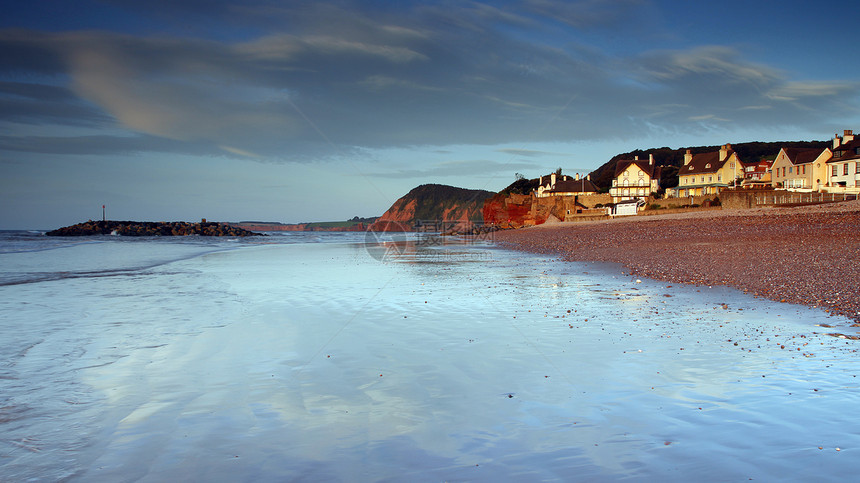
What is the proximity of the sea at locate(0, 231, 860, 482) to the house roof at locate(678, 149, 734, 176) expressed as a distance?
200ft

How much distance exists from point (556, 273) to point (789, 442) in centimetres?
1315

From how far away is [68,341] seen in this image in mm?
7598

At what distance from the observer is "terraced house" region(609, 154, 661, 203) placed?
75250 millimetres

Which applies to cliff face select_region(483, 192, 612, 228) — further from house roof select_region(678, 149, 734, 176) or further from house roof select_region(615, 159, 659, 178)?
house roof select_region(678, 149, 734, 176)

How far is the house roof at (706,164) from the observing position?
206ft

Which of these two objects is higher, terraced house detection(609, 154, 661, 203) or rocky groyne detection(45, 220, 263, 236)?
terraced house detection(609, 154, 661, 203)

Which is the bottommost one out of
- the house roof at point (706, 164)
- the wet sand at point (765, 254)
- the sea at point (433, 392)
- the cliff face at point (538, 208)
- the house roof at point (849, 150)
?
the sea at point (433, 392)

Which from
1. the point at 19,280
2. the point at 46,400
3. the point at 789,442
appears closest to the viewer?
the point at 789,442

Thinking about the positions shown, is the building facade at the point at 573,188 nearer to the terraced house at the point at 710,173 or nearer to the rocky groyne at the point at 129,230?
the terraced house at the point at 710,173

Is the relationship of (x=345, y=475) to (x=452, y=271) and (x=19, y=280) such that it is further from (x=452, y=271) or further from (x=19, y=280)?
(x=19, y=280)

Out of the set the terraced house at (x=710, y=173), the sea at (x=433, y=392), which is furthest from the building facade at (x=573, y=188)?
the sea at (x=433, y=392)

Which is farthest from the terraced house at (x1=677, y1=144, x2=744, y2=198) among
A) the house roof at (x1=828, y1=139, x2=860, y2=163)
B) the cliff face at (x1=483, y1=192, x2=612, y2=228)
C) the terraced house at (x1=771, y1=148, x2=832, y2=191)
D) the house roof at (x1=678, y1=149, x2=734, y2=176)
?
the house roof at (x1=828, y1=139, x2=860, y2=163)

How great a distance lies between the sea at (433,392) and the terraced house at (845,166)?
140 feet

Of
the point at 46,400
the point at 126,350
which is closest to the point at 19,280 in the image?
the point at 126,350
